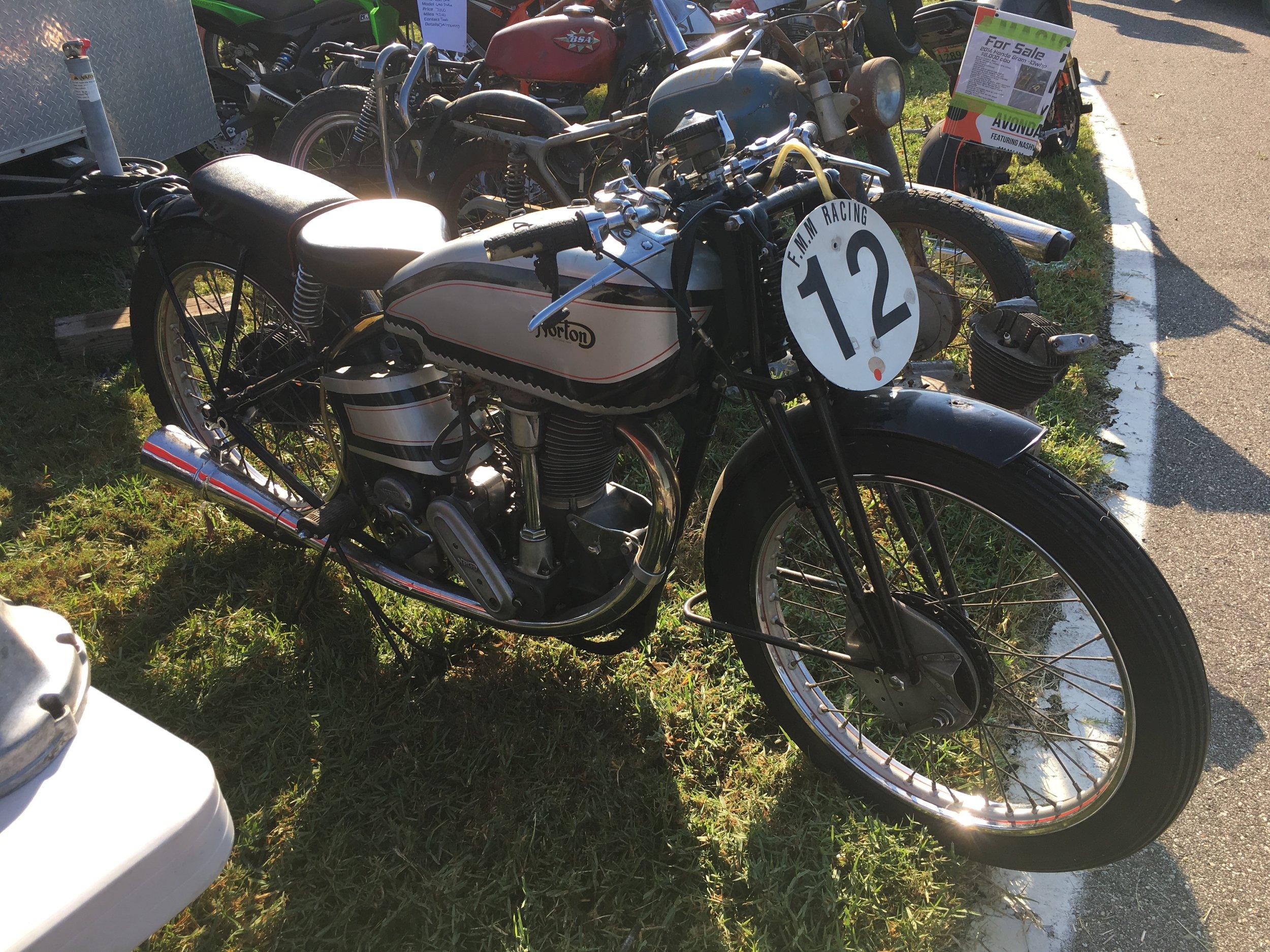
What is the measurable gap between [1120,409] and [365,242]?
318cm

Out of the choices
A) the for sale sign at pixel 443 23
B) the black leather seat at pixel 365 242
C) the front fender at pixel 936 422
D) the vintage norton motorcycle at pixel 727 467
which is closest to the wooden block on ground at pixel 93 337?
the vintage norton motorcycle at pixel 727 467

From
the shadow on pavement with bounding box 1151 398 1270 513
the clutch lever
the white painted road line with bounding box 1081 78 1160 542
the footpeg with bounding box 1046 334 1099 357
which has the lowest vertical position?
the shadow on pavement with bounding box 1151 398 1270 513

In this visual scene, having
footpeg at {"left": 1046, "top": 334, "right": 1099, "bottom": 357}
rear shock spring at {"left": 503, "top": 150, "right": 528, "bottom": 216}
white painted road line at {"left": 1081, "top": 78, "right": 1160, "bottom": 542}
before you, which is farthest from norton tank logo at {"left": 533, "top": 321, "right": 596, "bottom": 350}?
rear shock spring at {"left": 503, "top": 150, "right": 528, "bottom": 216}

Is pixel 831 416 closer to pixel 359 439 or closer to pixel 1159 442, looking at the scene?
pixel 359 439

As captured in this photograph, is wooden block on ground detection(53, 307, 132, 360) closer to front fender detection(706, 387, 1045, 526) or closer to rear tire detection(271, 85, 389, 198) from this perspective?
rear tire detection(271, 85, 389, 198)

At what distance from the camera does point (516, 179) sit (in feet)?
12.6

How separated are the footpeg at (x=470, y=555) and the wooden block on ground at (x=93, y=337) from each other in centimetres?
268

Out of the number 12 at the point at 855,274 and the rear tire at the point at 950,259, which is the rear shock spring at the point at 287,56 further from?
the number 12 at the point at 855,274

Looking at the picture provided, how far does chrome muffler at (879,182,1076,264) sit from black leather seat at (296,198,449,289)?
78.9 inches

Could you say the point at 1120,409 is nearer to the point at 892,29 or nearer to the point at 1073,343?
the point at 1073,343

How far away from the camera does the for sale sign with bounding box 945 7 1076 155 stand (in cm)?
405

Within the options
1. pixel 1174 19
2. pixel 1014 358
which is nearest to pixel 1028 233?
pixel 1014 358

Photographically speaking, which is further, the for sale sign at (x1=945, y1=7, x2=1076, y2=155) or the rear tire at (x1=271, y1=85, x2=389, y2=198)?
the rear tire at (x1=271, y1=85, x2=389, y2=198)

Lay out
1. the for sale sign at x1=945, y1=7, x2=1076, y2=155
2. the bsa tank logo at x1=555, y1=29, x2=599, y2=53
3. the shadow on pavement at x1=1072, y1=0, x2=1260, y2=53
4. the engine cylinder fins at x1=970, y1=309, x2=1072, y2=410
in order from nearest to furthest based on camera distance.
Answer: the engine cylinder fins at x1=970, y1=309, x2=1072, y2=410 < the for sale sign at x1=945, y1=7, x2=1076, y2=155 < the bsa tank logo at x1=555, y1=29, x2=599, y2=53 < the shadow on pavement at x1=1072, y1=0, x2=1260, y2=53
